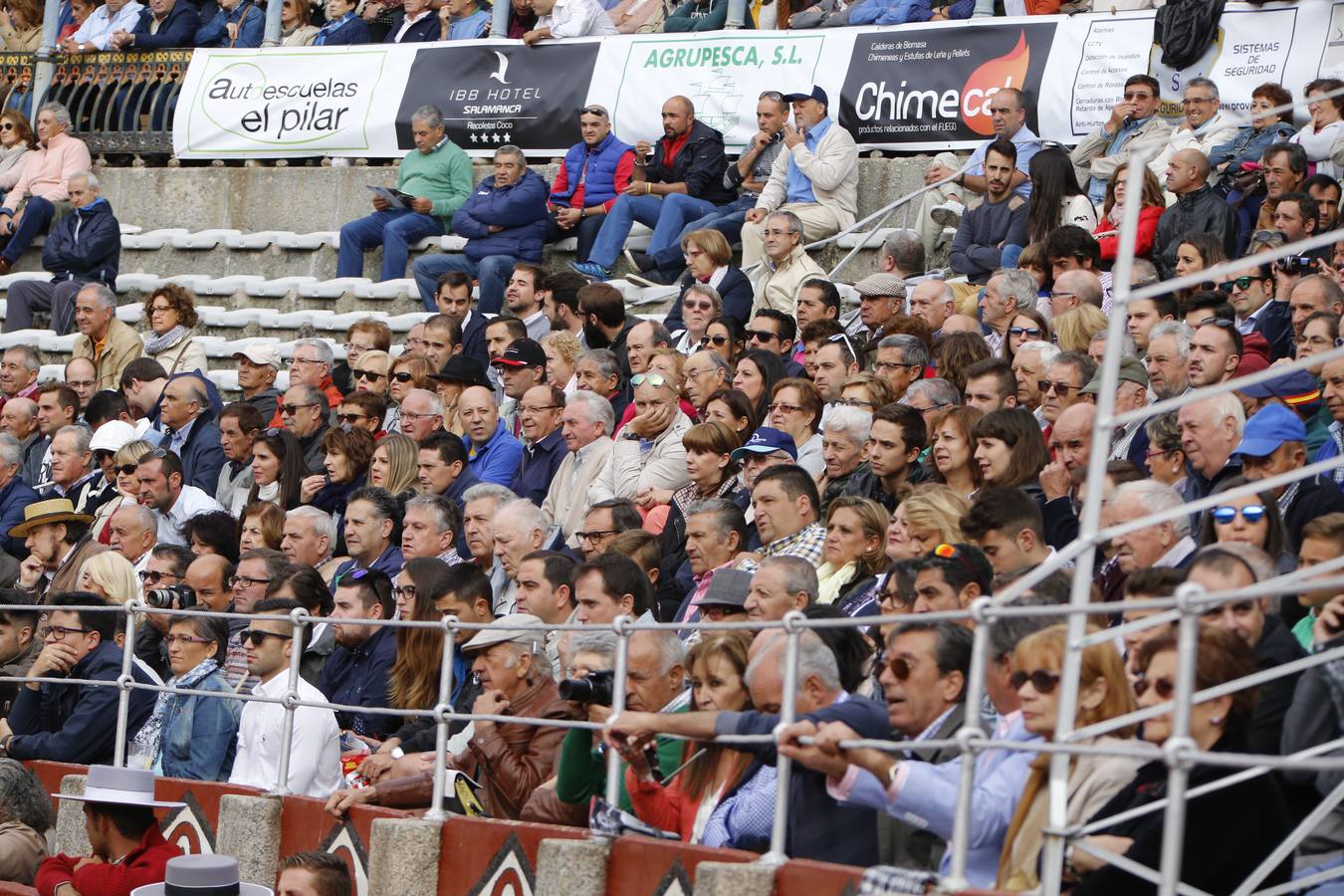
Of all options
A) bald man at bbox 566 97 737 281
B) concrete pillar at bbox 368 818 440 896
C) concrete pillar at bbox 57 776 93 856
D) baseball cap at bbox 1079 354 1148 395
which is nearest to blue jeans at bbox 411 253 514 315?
bald man at bbox 566 97 737 281

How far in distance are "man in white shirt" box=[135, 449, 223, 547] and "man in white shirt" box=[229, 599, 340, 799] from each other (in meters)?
3.67

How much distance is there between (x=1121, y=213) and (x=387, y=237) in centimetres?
669

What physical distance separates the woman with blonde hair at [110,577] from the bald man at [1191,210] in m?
6.07

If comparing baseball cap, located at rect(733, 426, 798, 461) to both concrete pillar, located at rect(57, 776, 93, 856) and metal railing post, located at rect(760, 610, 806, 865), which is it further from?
metal railing post, located at rect(760, 610, 806, 865)

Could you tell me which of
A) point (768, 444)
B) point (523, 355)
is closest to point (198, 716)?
point (768, 444)

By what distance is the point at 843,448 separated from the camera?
10.5 meters

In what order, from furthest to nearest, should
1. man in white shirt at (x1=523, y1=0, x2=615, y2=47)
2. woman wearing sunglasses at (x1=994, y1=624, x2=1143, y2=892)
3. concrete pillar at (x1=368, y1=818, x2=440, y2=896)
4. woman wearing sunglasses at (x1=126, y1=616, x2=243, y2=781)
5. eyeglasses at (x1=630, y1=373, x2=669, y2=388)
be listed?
man in white shirt at (x1=523, y1=0, x2=615, y2=47) → eyeglasses at (x1=630, y1=373, x2=669, y2=388) → woman wearing sunglasses at (x1=126, y1=616, x2=243, y2=781) → concrete pillar at (x1=368, y1=818, x2=440, y2=896) → woman wearing sunglasses at (x1=994, y1=624, x2=1143, y2=892)

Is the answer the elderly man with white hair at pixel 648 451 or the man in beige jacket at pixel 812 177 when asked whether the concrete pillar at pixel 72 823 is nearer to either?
the elderly man with white hair at pixel 648 451

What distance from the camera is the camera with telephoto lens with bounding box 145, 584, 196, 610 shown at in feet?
35.9

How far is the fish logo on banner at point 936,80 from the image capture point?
15805 millimetres

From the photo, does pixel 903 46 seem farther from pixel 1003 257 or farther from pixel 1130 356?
pixel 1130 356

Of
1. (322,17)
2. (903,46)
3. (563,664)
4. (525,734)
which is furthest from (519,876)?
(322,17)

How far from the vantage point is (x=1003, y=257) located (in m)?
13.8

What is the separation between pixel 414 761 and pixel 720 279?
6.52 metres
